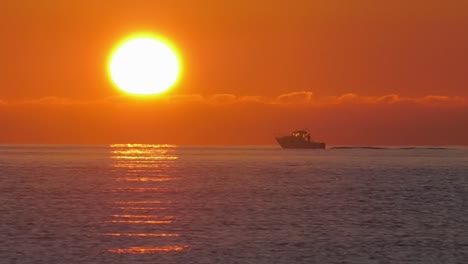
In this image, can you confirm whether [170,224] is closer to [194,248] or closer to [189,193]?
[194,248]

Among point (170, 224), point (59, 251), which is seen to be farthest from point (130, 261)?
point (170, 224)

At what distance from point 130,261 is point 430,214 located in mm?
32859

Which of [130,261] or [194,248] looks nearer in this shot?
[130,261]

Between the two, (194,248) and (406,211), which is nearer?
(194,248)

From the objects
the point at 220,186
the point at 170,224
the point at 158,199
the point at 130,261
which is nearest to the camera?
the point at 130,261

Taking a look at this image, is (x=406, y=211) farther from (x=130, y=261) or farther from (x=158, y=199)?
(x=130, y=261)

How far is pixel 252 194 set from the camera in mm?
91688

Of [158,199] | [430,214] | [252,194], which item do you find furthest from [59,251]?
[252,194]

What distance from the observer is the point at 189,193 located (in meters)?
93.2

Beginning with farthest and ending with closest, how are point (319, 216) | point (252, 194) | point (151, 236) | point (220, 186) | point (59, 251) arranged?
point (220, 186)
point (252, 194)
point (319, 216)
point (151, 236)
point (59, 251)

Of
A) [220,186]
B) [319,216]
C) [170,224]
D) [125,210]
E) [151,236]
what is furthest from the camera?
[220,186]

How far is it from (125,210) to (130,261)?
28.2 metres

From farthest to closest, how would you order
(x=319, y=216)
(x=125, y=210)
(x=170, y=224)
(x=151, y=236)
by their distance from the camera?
(x=125, y=210), (x=319, y=216), (x=170, y=224), (x=151, y=236)

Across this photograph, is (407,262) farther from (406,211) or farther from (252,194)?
(252,194)
